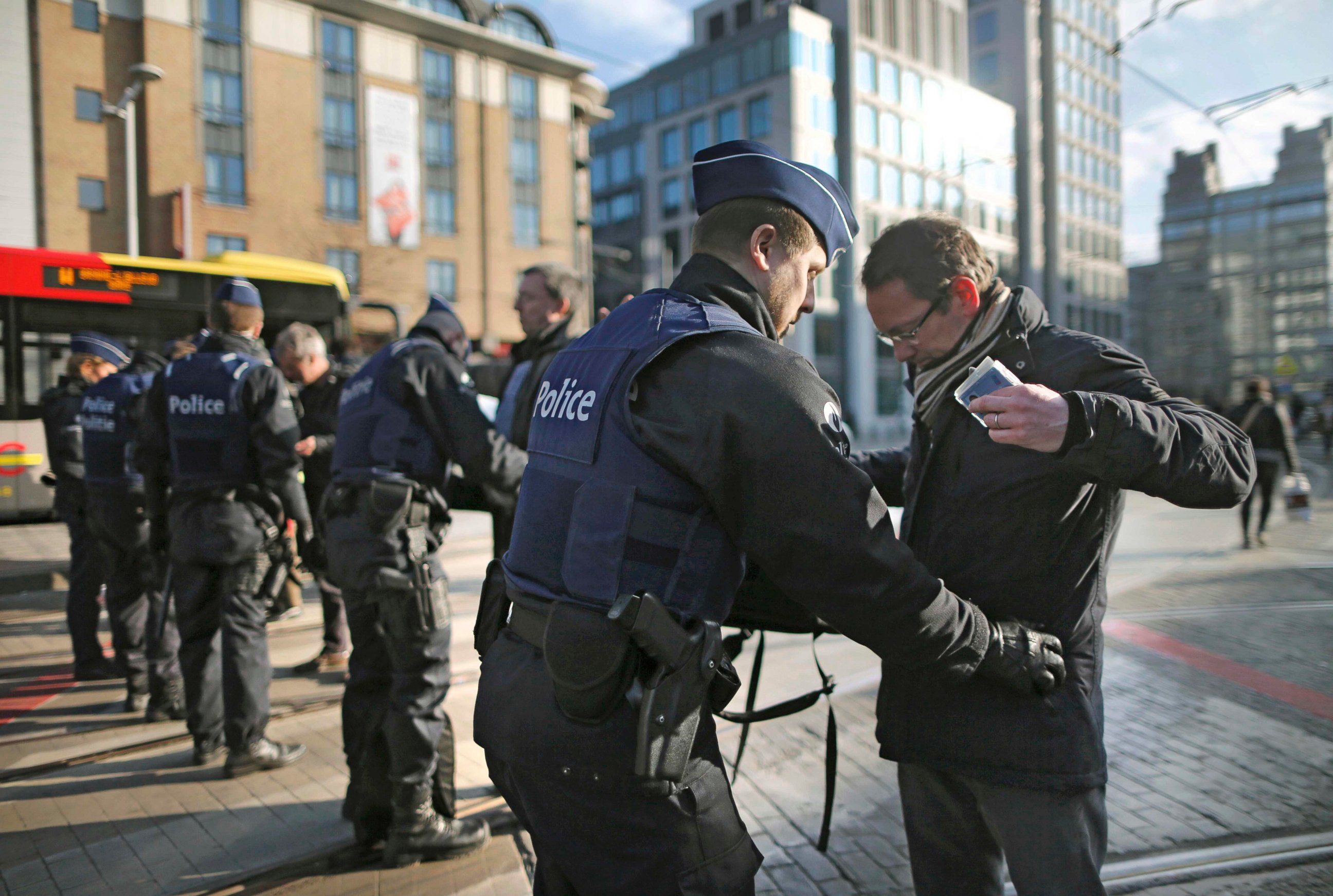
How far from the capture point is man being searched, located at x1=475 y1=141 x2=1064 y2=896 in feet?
4.39

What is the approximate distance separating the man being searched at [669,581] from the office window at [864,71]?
3954 cm

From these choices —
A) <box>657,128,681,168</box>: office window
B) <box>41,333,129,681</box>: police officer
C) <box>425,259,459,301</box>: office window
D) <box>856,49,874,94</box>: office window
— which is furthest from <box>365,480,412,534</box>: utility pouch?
<box>657,128,681,168</box>: office window

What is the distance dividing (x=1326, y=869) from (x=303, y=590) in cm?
744

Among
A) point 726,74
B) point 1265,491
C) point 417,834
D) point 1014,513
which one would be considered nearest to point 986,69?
point 1265,491

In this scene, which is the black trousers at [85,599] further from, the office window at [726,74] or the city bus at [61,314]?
the office window at [726,74]

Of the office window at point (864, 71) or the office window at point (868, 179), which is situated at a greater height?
the office window at point (864, 71)

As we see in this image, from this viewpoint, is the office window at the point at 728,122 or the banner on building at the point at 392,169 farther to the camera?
the office window at the point at 728,122

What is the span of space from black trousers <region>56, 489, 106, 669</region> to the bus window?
6641 mm

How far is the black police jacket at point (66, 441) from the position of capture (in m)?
5.46

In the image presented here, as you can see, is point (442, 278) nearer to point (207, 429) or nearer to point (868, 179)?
point (868, 179)

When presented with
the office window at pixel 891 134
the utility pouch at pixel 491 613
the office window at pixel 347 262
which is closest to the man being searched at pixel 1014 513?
the utility pouch at pixel 491 613

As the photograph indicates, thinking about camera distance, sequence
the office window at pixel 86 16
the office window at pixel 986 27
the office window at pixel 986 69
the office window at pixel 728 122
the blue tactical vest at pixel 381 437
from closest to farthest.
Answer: the blue tactical vest at pixel 381 437
the office window at pixel 986 69
the office window at pixel 986 27
the office window at pixel 86 16
the office window at pixel 728 122

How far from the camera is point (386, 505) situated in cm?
294

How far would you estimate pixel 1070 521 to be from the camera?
5.83 feet
